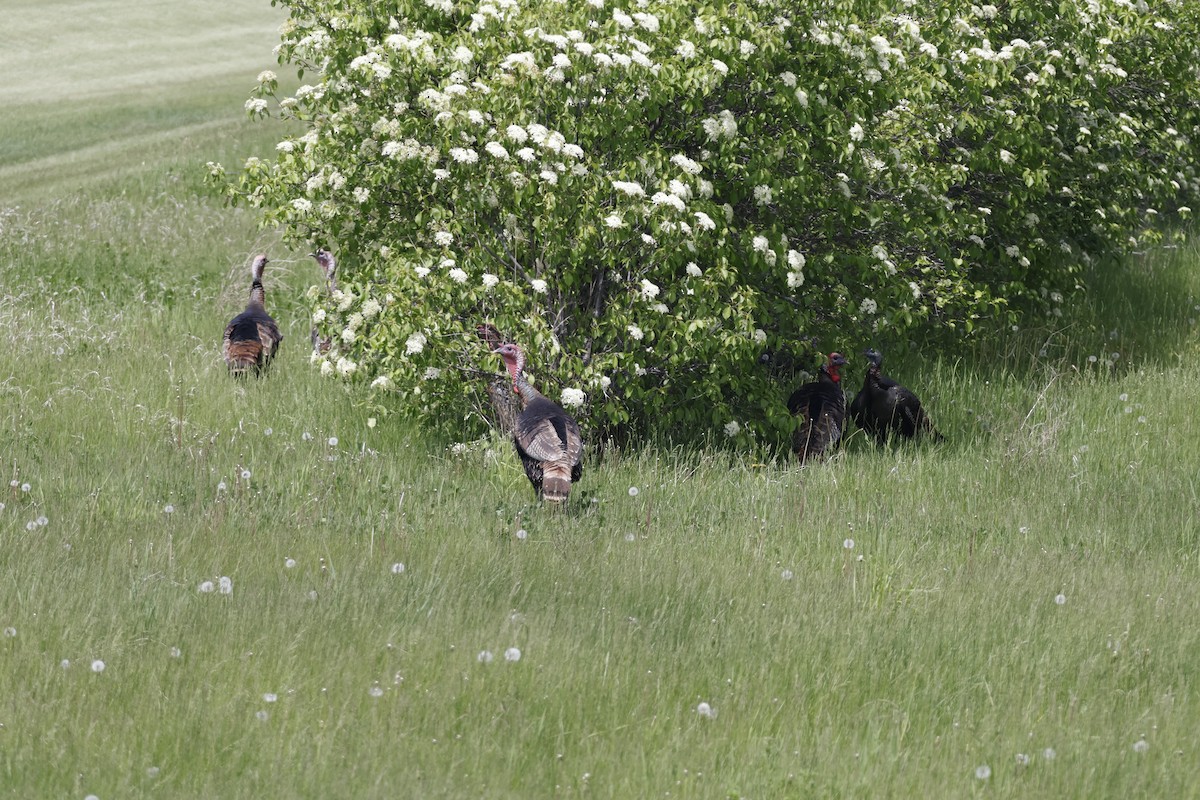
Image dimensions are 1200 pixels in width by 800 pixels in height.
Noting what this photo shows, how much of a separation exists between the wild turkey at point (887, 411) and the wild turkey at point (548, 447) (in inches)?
132

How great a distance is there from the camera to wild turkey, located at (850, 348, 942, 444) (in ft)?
35.3

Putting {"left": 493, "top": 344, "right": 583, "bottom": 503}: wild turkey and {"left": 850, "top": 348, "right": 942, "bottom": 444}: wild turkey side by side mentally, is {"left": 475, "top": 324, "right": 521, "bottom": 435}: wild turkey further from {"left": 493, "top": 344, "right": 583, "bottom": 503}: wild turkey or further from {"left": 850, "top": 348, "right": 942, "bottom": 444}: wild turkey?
{"left": 850, "top": 348, "right": 942, "bottom": 444}: wild turkey

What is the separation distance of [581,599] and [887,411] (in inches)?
186

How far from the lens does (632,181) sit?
370 inches

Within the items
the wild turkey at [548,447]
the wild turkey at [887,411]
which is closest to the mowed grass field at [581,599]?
the wild turkey at [548,447]

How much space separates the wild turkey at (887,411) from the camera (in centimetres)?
1076

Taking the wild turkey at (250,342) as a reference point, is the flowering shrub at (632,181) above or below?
above

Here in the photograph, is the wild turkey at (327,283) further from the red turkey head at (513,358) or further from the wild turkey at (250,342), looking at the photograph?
the red turkey head at (513,358)

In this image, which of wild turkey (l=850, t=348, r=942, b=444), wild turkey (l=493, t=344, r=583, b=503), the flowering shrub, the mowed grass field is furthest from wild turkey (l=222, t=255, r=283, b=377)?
wild turkey (l=850, t=348, r=942, b=444)

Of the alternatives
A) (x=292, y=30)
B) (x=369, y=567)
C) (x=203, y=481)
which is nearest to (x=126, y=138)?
(x=292, y=30)

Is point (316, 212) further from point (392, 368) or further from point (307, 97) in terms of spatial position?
point (392, 368)

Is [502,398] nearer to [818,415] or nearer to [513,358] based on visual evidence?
[513,358]

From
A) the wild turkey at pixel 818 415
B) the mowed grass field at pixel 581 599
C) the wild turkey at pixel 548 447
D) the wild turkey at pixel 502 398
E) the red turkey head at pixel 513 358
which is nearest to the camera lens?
the mowed grass field at pixel 581 599

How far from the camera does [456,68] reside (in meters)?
9.59
